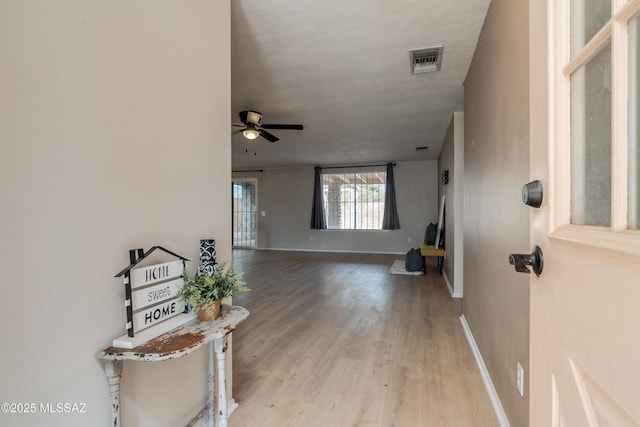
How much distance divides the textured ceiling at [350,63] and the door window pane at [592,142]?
1559 mm

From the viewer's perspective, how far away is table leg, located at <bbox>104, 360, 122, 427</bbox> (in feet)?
3.16

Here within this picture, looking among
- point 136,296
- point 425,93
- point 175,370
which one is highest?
point 425,93

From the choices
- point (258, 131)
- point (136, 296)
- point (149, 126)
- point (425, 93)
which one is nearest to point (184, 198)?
point (149, 126)

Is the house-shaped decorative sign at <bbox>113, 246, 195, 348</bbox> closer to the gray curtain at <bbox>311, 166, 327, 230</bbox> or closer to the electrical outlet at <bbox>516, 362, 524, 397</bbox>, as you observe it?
the electrical outlet at <bbox>516, 362, 524, 397</bbox>

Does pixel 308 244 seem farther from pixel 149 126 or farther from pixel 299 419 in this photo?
pixel 149 126

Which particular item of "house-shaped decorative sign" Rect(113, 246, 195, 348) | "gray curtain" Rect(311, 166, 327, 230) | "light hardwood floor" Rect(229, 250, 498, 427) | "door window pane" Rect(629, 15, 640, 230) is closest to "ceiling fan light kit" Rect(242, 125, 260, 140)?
"light hardwood floor" Rect(229, 250, 498, 427)

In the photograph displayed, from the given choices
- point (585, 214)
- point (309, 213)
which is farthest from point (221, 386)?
point (309, 213)

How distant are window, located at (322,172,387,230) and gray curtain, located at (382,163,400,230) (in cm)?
29

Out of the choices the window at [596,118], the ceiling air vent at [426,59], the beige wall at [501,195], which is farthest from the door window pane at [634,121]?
the ceiling air vent at [426,59]

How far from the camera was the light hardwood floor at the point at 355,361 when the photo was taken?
5.50ft

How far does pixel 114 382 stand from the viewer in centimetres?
98

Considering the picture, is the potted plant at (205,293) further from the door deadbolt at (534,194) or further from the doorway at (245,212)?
the doorway at (245,212)

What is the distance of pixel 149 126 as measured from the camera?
1.17 m

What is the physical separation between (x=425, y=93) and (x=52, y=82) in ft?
10.2
